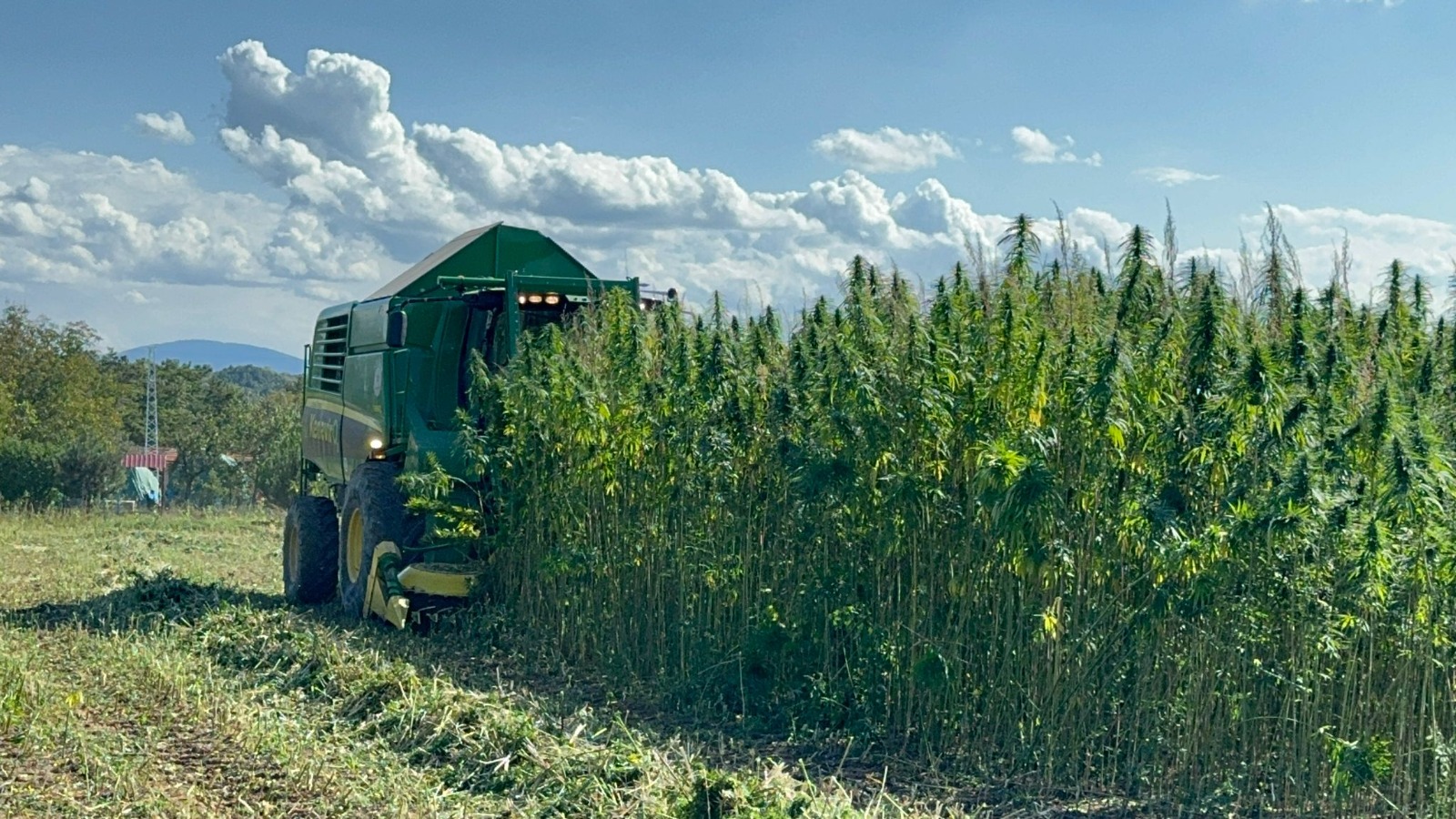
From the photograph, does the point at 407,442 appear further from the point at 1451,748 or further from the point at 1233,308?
the point at 1451,748

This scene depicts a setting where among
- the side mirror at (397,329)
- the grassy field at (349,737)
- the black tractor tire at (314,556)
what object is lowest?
the grassy field at (349,737)

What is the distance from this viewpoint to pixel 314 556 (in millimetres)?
11992

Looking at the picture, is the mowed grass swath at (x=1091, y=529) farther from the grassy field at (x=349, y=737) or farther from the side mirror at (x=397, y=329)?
the side mirror at (x=397, y=329)

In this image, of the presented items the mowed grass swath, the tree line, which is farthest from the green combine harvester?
the tree line

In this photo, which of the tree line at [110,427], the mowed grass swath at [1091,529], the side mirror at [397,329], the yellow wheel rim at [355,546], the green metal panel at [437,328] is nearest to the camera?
the mowed grass swath at [1091,529]

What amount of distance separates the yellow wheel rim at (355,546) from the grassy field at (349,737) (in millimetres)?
798

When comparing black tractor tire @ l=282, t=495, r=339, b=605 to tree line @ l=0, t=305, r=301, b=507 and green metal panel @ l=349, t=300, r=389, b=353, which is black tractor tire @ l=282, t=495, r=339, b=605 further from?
tree line @ l=0, t=305, r=301, b=507

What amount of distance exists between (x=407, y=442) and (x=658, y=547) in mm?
2748

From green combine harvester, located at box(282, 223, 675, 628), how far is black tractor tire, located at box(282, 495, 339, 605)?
0.01 metres

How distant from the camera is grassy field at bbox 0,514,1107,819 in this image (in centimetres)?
573

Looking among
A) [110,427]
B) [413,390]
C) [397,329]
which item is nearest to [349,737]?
[397,329]

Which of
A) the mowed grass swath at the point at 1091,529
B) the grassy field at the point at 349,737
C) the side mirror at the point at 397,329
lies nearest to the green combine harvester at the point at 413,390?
the side mirror at the point at 397,329

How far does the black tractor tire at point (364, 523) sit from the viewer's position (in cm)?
1029

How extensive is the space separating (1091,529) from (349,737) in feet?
12.4
